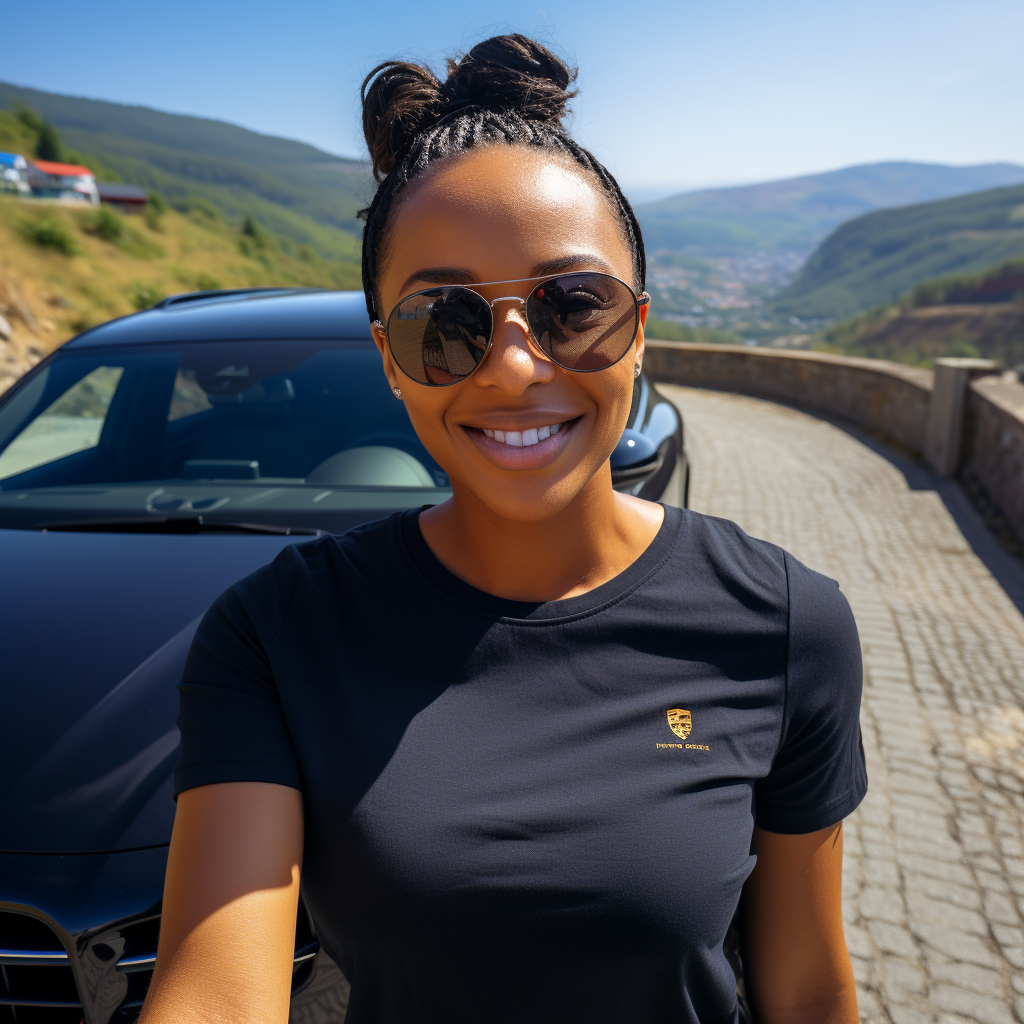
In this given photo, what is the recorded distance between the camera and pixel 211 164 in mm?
139125

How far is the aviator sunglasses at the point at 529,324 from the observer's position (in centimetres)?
104

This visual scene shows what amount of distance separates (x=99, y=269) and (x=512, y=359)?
4037 centimetres

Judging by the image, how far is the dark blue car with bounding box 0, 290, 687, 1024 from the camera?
4.79ft

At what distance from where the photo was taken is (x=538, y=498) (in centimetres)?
109

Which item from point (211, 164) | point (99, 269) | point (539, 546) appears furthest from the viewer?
point (211, 164)

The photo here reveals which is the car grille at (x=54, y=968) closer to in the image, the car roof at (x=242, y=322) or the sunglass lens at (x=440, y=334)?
the sunglass lens at (x=440, y=334)

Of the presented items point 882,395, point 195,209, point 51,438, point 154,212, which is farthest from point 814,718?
point 195,209

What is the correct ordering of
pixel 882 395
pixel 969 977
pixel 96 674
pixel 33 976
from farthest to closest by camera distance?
pixel 882 395
pixel 969 977
pixel 96 674
pixel 33 976

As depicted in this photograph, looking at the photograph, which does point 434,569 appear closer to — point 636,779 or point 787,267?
point 636,779

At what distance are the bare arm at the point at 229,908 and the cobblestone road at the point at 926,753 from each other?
205cm

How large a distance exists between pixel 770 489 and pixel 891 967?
593cm

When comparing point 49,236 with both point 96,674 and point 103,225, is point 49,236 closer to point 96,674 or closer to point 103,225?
point 103,225

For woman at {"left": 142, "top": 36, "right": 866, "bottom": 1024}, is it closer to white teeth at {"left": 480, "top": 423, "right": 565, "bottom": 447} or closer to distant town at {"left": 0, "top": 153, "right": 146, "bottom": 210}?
white teeth at {"left": 480, "top": 423, "right": 565, "bottom": 447}

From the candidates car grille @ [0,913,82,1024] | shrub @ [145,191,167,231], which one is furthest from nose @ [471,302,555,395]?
shrub @ [145,191,167,231]
